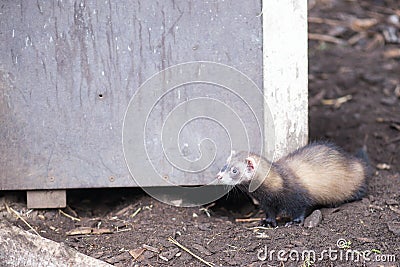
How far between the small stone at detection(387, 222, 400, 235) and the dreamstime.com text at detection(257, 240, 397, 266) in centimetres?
29

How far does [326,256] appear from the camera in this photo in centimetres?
400

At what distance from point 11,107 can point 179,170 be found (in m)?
1.23

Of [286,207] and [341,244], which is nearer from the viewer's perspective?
[341,244]

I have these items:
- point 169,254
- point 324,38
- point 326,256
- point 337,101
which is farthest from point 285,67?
point 324,38

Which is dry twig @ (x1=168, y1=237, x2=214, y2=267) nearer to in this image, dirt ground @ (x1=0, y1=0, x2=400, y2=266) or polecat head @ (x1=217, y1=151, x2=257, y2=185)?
dirt ground @ (x1=0, y1=0, x2=400, y2=266)

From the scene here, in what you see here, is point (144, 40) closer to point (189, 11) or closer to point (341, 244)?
point (189, 11)

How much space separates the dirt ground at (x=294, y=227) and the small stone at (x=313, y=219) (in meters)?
0.05

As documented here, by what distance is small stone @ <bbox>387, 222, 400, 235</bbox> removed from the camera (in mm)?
4266

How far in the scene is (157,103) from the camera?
190 inches

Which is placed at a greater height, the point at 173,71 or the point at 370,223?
the point at 173,71

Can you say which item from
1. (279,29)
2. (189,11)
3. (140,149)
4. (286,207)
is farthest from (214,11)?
(286,207)

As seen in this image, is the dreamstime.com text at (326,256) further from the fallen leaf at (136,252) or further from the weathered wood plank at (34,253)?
the weathered wood plank at (34,253)
